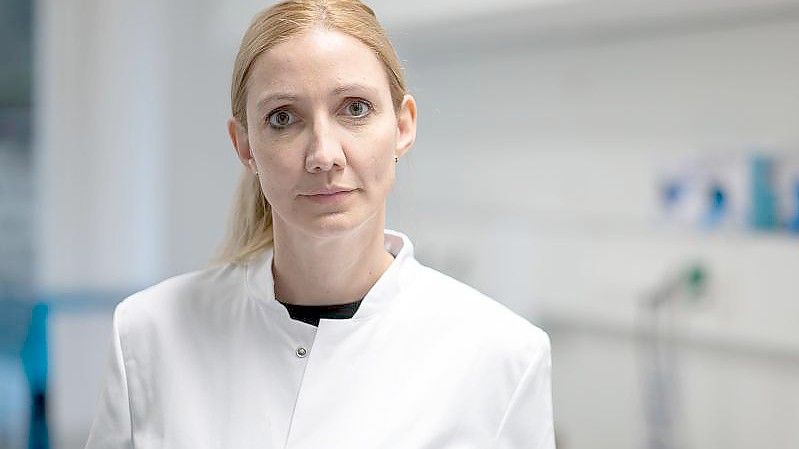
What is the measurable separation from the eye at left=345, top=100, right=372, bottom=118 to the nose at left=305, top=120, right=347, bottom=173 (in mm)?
33

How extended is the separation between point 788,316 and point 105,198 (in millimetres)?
2315

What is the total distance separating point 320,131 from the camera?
905mm

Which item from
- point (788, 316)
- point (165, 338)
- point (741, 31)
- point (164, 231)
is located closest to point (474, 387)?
point (165, 338)

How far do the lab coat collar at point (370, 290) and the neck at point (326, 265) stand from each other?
0.6 inches

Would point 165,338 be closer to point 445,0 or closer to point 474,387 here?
point 474,387

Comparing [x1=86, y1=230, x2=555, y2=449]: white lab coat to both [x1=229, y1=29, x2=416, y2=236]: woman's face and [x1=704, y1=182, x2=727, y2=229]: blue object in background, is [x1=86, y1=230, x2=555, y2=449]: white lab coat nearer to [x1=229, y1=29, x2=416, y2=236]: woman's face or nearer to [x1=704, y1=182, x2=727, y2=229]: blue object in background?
[x1=229, y1=29, x2=416, y2=236]: woman's face

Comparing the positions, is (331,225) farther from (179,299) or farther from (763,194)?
(763,194)

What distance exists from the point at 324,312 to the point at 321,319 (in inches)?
1.0

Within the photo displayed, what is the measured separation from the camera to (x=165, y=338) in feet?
3.45

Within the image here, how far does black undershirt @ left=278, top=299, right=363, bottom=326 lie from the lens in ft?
3.40

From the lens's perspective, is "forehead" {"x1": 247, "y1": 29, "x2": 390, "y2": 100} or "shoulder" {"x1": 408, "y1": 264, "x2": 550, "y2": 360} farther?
"shoulder" {"x1": 408, "y1": 264, "x2": 550, "y2": 360}

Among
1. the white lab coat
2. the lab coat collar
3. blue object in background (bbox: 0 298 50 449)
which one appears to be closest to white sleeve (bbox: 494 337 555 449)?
the white lab coat

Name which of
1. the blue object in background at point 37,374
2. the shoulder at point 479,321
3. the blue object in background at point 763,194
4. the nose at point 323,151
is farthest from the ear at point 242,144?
the blue object in background at point 763,194

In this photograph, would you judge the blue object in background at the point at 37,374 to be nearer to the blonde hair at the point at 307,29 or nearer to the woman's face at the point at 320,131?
the blonde hair at the point at 307,29
